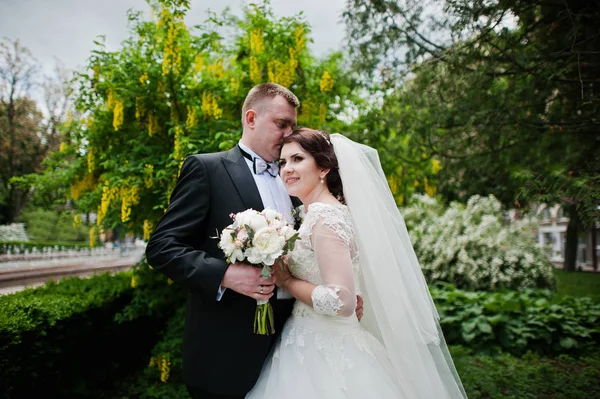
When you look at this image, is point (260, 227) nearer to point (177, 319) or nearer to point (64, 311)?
point (64, 311)

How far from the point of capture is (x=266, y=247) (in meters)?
1.75

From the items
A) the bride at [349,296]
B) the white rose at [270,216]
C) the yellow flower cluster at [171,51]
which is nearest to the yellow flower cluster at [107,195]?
the yellow flower cluster at [171,51]

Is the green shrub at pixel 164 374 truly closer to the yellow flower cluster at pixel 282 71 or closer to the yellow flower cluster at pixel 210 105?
the yellow flower cluster at pixel 210 105

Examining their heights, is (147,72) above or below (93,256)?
above

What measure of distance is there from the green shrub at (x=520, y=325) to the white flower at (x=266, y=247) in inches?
214

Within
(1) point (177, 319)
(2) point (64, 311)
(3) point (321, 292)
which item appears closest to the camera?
(3) point (321, 292)

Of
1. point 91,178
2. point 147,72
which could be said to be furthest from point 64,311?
point 147,72

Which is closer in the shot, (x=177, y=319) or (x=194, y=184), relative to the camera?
(x=194, y=184)

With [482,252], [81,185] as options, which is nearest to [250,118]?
[81,185]

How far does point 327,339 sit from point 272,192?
99cm

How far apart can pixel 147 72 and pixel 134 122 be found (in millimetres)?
809

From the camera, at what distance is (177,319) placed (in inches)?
193

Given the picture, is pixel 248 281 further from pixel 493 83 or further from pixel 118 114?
pixel 493 83

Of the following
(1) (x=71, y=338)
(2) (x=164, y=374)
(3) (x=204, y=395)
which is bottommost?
(2) (x=164, y=374)
